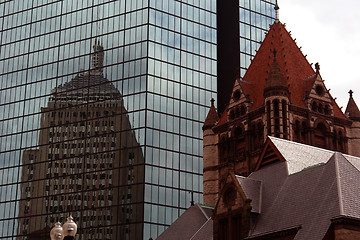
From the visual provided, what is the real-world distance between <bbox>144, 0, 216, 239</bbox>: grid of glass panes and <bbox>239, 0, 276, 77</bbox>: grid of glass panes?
6.34 m

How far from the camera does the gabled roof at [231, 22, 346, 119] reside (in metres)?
78.7

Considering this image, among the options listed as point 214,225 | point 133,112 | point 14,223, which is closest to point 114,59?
point 133,112

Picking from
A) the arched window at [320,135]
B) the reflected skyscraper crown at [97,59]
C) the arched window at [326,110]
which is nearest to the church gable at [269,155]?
the arched window at [320,135]

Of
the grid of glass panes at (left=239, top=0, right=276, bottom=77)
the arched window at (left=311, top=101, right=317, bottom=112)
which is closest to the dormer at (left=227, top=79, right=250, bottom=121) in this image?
the arched window at (left=311, top=101, right=317, bottom=112)

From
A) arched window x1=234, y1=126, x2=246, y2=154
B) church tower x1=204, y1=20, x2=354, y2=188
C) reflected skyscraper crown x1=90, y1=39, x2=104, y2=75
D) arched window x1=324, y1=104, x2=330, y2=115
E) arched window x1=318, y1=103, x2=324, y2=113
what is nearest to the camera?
church tower x1=204, y1=20, x2=354, y2=188

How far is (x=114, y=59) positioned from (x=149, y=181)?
18.2 meters

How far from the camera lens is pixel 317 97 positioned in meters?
78.4

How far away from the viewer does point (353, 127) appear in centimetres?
7944

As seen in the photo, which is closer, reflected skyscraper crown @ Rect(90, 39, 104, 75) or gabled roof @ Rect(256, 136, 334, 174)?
gabled roof @ Rect(256, 136, 334, 174)

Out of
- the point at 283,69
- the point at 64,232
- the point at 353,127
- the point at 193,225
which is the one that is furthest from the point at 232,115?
the point at 64,232

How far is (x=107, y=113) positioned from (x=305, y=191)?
54448 mm

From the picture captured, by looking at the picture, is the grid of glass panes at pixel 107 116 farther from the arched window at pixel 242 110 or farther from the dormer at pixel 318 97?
the dormer at pixel 318 97

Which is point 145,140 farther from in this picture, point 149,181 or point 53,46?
point 53,46

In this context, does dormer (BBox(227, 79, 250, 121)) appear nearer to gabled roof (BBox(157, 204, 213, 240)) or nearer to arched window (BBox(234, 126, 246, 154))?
arched window (BBox(234, 126, 246, 154))
